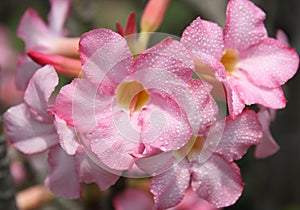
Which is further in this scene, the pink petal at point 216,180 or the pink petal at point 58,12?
the pink petal at point 58,12

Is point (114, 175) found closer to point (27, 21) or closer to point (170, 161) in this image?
point (170, 161)

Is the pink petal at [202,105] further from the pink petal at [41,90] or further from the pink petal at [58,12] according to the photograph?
the pink petal at [58,12]

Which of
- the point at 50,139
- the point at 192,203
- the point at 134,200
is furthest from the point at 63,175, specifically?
the point at 192,203

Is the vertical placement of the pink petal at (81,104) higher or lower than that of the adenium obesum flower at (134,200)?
higher

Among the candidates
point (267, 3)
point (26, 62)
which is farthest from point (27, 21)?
point (267, 3)

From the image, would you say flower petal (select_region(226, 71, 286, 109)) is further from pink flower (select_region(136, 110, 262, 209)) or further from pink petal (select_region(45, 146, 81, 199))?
pink petal (select_region(45, 146, 81, 199))

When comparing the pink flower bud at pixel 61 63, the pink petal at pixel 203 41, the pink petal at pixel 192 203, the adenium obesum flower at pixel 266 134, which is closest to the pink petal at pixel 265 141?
the adenium obesum flower at pixel 266 134

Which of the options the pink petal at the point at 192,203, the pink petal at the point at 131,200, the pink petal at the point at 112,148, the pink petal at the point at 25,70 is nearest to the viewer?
the pink petal at the point at 112,148

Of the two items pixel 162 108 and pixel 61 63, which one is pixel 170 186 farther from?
pixel 61 63
